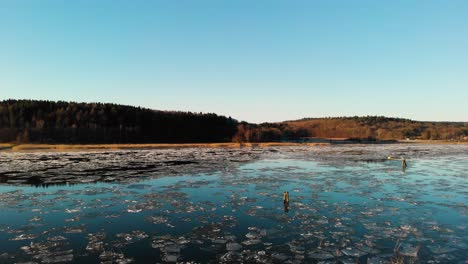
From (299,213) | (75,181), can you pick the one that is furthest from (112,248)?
(75,181)

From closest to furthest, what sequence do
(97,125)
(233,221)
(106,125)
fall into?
(233,221) < (97,125) < (106,125)

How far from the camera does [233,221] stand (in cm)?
1299

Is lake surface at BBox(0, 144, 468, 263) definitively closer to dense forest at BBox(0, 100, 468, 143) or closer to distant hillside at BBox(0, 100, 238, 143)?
distant hillside at BBox(0, 100, 238, 143)

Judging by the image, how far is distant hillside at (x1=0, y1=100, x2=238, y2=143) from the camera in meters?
87.7

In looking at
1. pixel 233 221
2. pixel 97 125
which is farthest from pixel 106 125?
pixel 233 221

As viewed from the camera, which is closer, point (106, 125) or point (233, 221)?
point (233, 221)

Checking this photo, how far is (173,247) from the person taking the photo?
10070mm

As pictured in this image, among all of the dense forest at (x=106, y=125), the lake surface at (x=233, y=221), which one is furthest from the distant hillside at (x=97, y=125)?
the lake surface at (x=233, y=221)

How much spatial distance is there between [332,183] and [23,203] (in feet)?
54.3

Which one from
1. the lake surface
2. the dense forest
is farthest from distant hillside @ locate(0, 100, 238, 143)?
the lake surface

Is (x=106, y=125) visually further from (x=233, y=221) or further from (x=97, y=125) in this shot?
(x=233, y=221)

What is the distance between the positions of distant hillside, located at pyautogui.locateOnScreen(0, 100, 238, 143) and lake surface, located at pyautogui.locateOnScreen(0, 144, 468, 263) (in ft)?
236

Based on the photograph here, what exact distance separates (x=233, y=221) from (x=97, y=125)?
9405 centimetres

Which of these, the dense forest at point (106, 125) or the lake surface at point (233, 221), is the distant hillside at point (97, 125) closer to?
the dense forest at point (106, 125)
